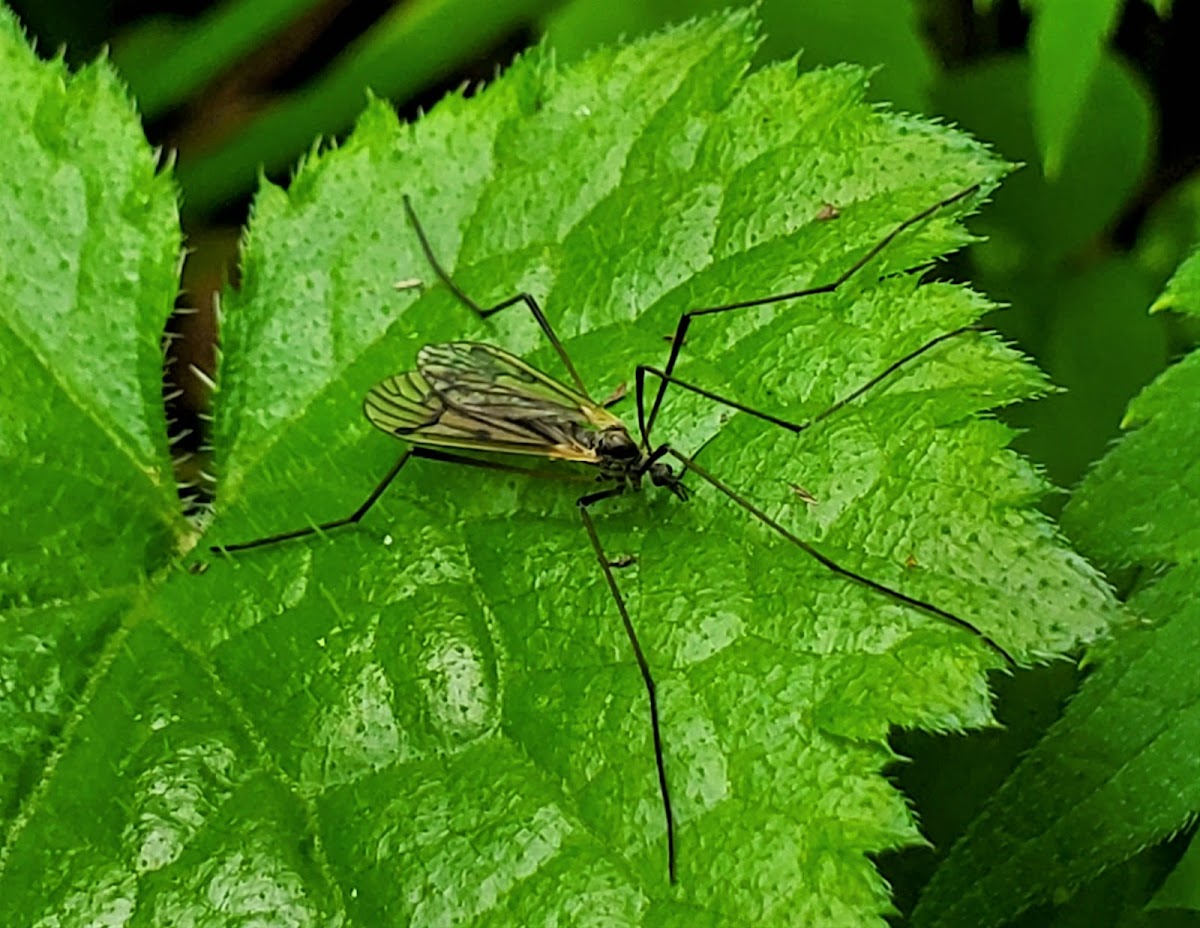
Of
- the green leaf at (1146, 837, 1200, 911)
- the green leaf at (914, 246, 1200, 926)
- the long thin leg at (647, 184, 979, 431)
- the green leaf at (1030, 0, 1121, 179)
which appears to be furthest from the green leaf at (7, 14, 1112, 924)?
the green leaf at (1030, 0, 1121, 179)

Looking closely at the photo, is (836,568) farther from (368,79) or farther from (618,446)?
(368,79)

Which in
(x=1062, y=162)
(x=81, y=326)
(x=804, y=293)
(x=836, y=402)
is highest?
(x=81, y=326)

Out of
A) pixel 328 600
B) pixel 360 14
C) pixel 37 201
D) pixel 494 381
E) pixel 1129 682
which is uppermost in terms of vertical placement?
pixel 360 14

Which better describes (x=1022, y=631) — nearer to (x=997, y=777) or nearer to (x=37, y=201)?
(x=997, y=777)

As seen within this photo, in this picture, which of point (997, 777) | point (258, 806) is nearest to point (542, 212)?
point (258, 806)

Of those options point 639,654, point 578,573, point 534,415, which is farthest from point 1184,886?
point 534,415

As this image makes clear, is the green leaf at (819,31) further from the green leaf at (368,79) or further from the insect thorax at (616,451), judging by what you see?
the insect thorax at (616,451)

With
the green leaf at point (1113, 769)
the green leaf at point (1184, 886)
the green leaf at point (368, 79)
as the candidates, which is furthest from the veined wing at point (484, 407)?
the green leaf at point (368, 79)
